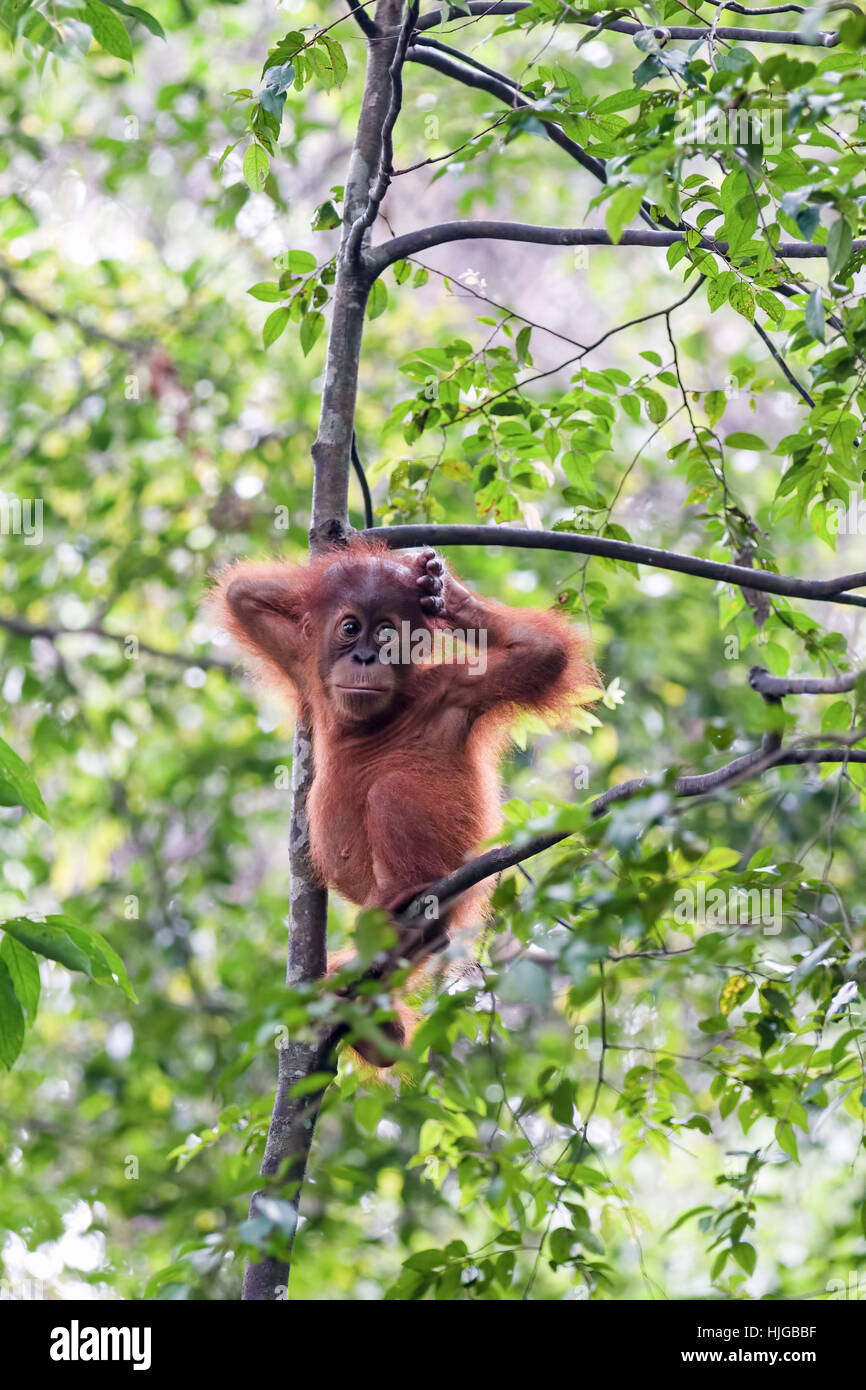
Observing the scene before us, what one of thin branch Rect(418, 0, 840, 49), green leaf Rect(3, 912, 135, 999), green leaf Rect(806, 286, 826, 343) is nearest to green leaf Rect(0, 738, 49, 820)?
green leaf Rect(3, 912, 135, 999)

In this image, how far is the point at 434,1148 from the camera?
3.46 metres

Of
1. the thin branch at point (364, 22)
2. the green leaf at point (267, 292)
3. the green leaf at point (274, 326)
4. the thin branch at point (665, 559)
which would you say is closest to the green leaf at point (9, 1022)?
the thin branch at point (665, 559)

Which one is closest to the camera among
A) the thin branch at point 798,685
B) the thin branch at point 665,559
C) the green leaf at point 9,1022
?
the thin branch at point 798,685

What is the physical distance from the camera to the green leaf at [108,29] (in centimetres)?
286

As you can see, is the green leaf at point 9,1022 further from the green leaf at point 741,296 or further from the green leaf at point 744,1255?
the green leaf at point 741,296

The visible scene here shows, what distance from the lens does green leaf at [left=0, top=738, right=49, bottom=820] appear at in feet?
8.76

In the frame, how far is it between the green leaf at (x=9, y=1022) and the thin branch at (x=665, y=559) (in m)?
1.36

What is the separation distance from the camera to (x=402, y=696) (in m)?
3.80

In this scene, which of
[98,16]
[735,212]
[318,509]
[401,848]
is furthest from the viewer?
[401,848]

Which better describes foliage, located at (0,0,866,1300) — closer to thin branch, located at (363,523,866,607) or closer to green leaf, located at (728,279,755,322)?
green leaf, located at (728,279,755,322)
